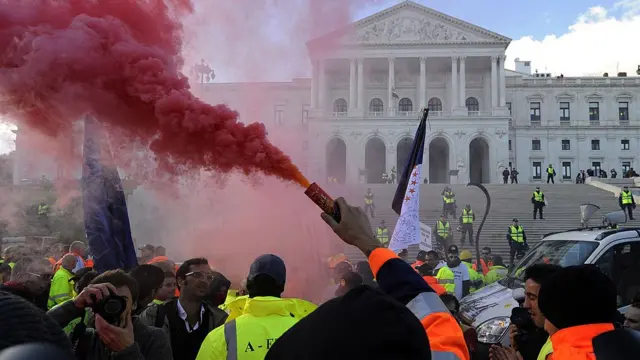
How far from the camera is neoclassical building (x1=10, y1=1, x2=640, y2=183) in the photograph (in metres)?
51.1

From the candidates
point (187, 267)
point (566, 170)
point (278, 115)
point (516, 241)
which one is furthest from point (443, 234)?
point (566, 170)

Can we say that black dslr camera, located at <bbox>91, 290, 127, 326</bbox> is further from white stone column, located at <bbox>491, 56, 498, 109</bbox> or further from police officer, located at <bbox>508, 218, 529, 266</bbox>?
white stone column, located at <bbox>491, 56, 498, 109</bbox>

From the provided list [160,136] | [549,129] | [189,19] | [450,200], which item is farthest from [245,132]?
[549,129]

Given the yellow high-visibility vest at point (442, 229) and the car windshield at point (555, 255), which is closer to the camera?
the car windshield at point (555, 255)

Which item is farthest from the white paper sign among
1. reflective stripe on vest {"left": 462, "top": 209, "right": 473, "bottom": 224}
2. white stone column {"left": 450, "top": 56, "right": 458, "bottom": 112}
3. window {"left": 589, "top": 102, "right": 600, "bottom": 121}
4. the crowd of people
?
window {"left": 589, "top": 102, "right": 600, "bottom": 121}

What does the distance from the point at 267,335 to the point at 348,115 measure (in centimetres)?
4944

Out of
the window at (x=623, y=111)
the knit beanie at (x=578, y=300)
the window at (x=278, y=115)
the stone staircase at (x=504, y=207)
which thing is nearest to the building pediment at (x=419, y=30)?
the window at (x=623, y=111)

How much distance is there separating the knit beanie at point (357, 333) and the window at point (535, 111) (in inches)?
2502

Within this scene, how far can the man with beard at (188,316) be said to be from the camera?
3.87 metres

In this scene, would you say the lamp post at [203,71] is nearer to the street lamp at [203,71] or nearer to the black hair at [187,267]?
the street lamp at [203,71]

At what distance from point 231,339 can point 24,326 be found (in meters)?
1.74

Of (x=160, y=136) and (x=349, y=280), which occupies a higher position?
(x=160, y=136)

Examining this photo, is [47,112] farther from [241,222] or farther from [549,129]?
[549,129]

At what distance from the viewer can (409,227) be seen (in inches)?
287
